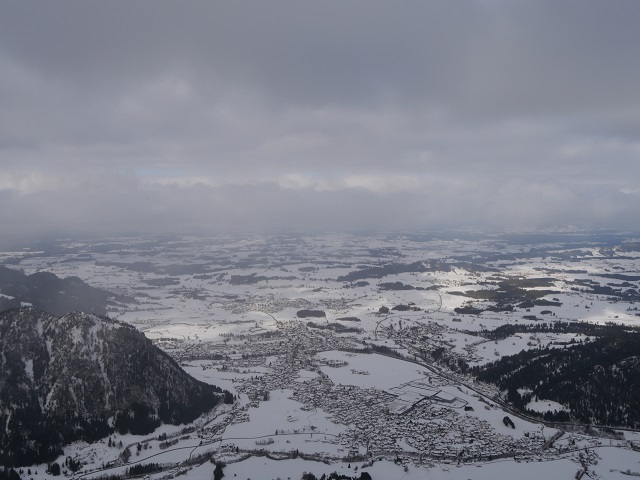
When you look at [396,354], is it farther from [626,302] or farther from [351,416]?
[626,302]

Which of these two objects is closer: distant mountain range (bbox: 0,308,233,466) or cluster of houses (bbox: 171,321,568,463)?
cluster of houses (bbox: 171,321,568,463)

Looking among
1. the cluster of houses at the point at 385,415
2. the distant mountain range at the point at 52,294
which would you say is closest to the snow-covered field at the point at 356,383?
the cluster of houses at the point at 385,415

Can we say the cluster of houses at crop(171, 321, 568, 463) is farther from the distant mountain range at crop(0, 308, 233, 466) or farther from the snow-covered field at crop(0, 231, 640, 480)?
the distant mountain range at crop(0, 308, 233, 466)

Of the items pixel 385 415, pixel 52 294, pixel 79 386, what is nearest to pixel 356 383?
pixel 385 415

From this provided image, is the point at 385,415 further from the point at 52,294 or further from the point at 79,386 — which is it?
the point at 52,294

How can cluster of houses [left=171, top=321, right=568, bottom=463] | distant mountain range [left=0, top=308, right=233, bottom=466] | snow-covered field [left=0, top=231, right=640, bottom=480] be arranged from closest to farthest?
snow-covered field [left=0, top=231, right=640, bottom=480], cluster of houses [left=171, top=321, right=568, bottom=463], distant mountain range [left=0, top=308, right=233, bottom=466]

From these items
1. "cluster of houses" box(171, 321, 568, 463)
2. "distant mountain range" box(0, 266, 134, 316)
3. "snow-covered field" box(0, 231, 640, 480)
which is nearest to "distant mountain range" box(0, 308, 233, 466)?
"snow-covered field" box(0, 231, 640, 480)
